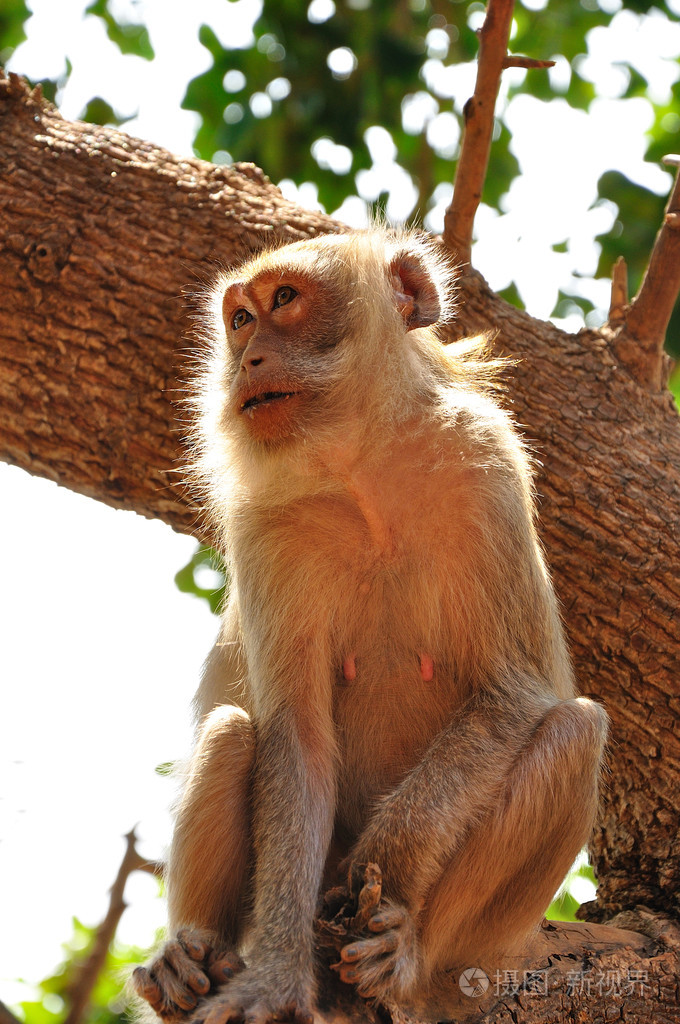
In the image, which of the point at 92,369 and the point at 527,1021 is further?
the point at 92,369

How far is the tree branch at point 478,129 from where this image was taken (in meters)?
4.24

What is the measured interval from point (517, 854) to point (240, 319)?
2.16 meters

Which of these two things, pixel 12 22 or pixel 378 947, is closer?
pixel 378 947

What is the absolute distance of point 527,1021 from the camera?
311cm

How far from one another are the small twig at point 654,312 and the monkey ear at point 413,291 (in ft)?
3.91

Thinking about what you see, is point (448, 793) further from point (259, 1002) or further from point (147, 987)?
point (147, 987)

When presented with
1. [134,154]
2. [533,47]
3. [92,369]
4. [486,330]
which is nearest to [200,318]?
[92,369]

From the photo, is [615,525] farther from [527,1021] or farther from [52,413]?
[52,413]

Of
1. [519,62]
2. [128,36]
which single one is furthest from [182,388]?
[128,36]

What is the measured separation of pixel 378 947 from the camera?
288 cm

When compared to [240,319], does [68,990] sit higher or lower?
lower

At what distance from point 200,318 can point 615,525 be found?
2013 mm

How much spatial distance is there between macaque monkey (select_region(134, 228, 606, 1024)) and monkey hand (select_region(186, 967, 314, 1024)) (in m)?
0.09

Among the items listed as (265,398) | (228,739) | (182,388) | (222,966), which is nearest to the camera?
(222,966)
